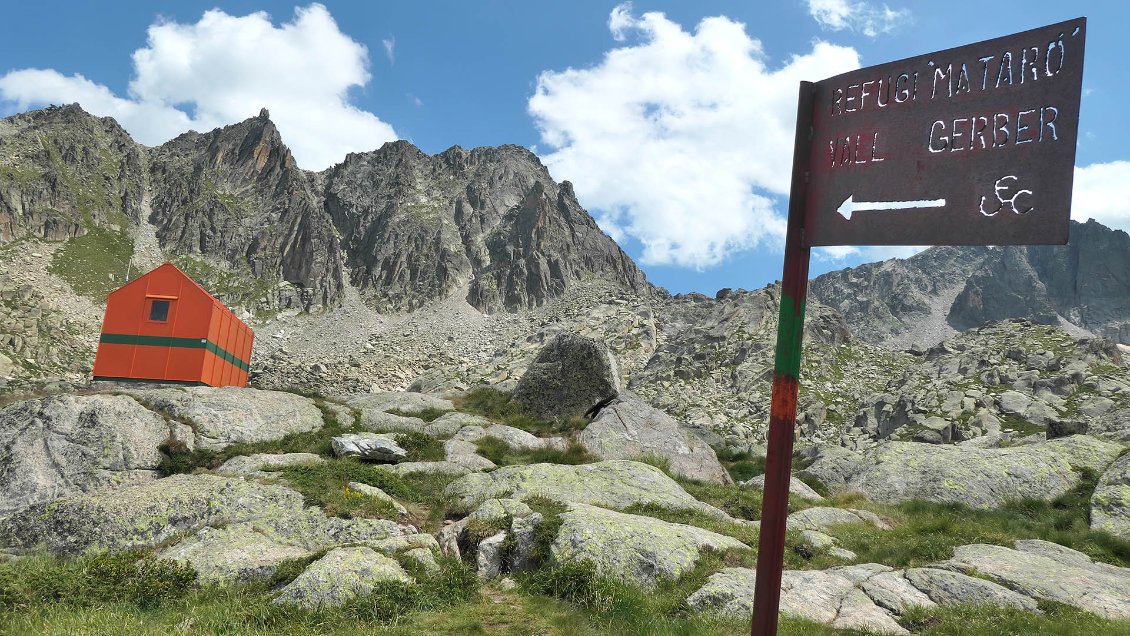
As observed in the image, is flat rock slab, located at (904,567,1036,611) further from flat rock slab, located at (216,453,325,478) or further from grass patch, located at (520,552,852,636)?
flat rock slab, located at (216,453,325,478)

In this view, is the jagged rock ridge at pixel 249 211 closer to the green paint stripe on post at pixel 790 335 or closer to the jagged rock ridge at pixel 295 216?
the jagged rock ridge at pixel 295 216

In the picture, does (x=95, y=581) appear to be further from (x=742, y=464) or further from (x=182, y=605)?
→ (x=742, y=464)

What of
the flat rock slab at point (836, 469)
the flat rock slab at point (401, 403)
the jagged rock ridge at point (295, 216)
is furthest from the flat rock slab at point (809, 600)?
the jagged rock ridge at point (295, 216)

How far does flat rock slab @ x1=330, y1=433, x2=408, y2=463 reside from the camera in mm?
18141

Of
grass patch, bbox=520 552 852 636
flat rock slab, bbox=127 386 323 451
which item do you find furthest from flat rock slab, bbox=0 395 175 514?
grass patch, bbox=520 552 852 636

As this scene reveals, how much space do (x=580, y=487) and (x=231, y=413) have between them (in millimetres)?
11284

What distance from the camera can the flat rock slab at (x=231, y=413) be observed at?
18.6 metres

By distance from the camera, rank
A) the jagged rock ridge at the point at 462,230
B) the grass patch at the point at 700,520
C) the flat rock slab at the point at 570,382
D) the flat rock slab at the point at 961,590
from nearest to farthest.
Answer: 1. the flat rock slab at the point at 961,590
2. the grass patch at the point at 700,520
3. the flat rock slab at the point at 570,382
4. the jagged rock ridge at the point at 462,230

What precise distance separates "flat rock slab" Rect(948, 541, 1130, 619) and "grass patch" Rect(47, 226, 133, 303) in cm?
12980

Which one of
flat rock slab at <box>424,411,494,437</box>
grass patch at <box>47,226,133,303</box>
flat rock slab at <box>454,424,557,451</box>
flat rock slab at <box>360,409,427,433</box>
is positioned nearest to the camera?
flat rock slab at <box>454,424,557,451</box>

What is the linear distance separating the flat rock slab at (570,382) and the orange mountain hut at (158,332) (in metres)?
16.1

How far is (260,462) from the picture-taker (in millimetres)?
16516

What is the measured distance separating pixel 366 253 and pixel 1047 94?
163300 mm

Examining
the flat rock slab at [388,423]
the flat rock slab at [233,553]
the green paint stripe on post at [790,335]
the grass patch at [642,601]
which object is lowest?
the flat rock slab at [233,553]
